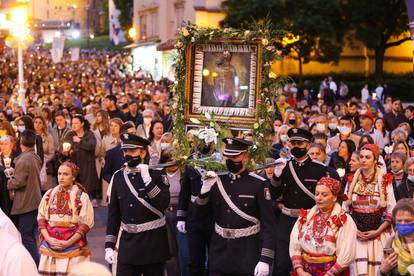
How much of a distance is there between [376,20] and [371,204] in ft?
134

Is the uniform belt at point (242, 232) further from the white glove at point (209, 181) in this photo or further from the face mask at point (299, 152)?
the face mask at point (299, 152)

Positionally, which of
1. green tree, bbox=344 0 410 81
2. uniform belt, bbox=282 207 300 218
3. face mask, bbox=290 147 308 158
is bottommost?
uniform belt, bbox=282 207 300 218

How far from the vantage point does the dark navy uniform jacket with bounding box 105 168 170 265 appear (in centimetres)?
905

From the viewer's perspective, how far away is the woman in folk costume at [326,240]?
27.1 feet

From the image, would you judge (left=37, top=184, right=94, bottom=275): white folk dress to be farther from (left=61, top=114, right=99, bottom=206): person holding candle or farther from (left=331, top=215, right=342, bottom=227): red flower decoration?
(left=61, top=114, right=99, bottom=206): person holding candle

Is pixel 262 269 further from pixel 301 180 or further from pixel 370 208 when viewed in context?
pixel 370 208

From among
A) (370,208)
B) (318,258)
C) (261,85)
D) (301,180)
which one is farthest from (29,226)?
(318,258)

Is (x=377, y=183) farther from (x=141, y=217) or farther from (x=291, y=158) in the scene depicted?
(x=141, y=217)

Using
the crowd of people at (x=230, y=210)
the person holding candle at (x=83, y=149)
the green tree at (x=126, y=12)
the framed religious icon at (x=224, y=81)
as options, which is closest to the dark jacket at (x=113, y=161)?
the crowd of people at (x=230, y=210)

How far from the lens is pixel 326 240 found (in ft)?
27.1

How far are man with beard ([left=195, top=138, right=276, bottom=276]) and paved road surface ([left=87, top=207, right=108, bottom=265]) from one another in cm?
408

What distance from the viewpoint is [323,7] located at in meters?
47.3

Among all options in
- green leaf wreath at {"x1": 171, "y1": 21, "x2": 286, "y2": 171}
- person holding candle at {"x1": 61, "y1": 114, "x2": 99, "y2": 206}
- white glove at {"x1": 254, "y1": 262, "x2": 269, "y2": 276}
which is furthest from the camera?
person holding candle at {"x1": 61, "y1": 114, "x2": 99, "y2": 206}

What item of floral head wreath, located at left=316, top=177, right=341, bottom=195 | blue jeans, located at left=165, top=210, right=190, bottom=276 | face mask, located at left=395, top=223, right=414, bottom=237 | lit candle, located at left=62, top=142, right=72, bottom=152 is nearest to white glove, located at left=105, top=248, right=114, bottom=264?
blue jeans, located at left=165, top=210, right=190, bottom=276
